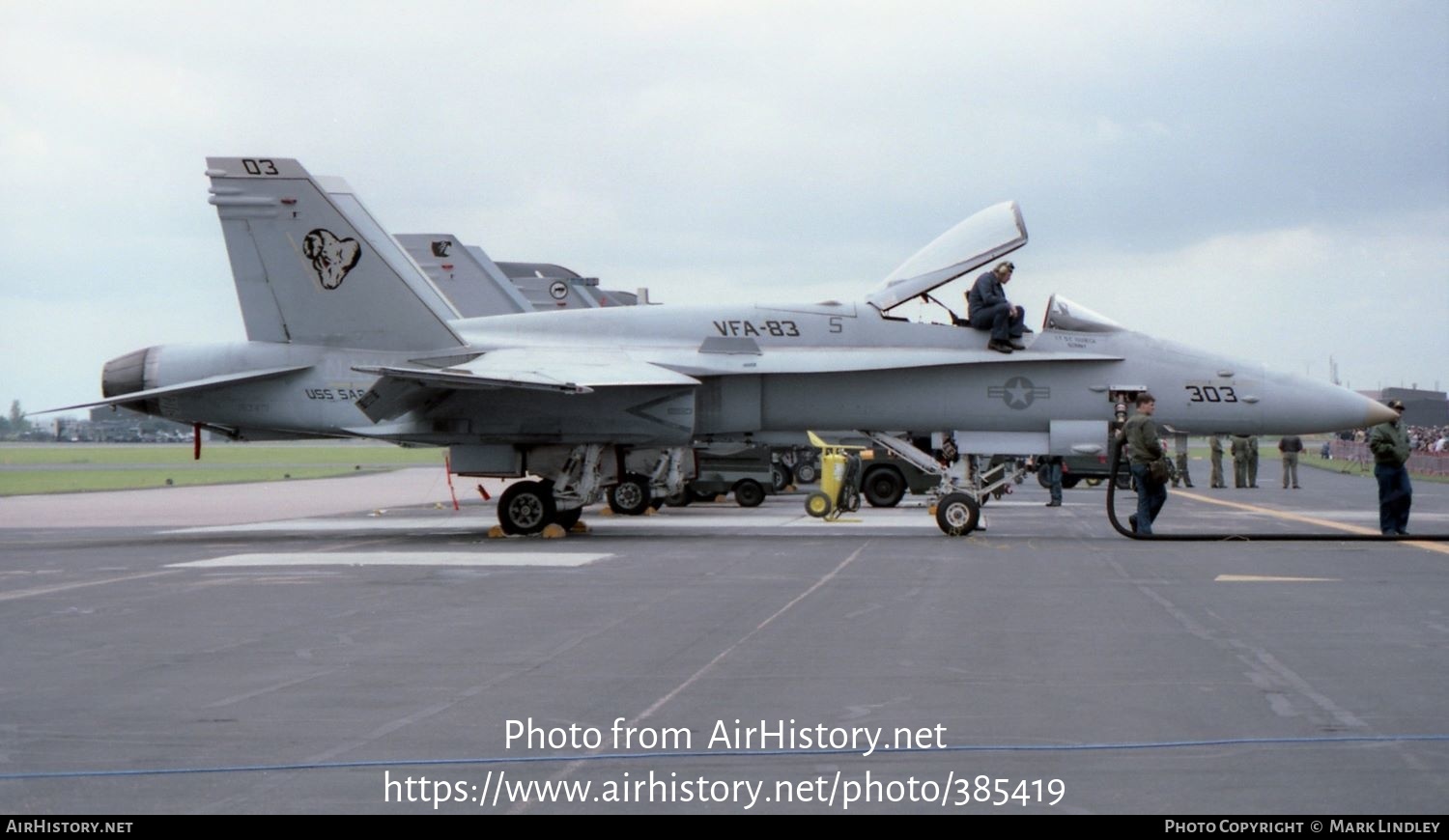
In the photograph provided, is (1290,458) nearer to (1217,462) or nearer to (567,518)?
(1217,462)

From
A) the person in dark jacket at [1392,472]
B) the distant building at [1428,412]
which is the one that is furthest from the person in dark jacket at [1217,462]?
the distant building at [1428,412]

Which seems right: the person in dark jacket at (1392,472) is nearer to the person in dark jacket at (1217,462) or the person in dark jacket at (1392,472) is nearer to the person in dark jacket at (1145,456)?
the person in dark jacket at (1145,456)

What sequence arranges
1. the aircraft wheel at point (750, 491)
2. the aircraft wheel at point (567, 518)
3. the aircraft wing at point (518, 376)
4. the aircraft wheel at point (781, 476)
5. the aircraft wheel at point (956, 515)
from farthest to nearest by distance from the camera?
the aircraft wheel at point (781, 476), the aircraft wheel at point (750, 491), the aircraft wheel at point (567, 518), the aircraft wheel at point (956, 515), the aircraft wing at point (518, 376)

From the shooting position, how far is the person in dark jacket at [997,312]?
19.6 meters

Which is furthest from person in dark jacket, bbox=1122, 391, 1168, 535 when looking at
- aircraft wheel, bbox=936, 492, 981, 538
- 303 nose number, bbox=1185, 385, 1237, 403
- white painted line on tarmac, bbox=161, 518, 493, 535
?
white painted line on tarmac, bbox=161, 518, 493, 535

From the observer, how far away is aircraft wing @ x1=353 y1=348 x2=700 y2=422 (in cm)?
1811

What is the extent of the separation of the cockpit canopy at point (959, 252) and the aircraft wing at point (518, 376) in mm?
3081

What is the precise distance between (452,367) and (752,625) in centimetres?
960

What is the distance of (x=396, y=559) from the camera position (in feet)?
53.0

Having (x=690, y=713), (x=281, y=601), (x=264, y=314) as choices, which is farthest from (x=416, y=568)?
(x=690, y=713)

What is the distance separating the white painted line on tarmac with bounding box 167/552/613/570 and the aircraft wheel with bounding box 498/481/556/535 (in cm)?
295

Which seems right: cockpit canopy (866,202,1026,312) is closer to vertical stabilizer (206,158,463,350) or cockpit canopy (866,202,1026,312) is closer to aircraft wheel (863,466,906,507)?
vertical stabilizer (206,158,463,350)

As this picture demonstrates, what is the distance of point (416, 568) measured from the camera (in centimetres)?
1492
